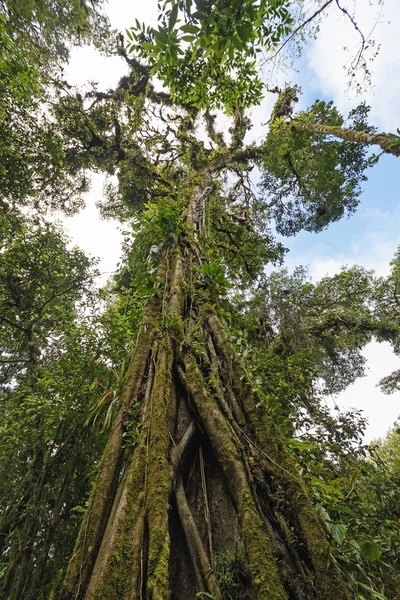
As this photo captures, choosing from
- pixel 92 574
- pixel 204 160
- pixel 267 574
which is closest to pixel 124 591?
pixel 92 574

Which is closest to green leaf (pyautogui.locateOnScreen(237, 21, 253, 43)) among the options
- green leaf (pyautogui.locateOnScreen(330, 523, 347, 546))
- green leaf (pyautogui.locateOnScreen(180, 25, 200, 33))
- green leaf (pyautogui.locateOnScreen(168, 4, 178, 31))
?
green leaf (pyautogui.locateOnScreen(180, 25, 200, 33))

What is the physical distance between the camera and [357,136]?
15.9 feet

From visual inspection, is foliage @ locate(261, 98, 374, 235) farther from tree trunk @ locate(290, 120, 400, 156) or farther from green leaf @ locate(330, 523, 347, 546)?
green leaf @ locate(330, 523, 347, 546)

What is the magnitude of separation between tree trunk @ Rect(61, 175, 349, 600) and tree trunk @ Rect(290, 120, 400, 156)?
290 centimetres

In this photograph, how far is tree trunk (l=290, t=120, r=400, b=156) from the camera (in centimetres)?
369

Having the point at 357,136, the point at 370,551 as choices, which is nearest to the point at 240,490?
the point at 370,551

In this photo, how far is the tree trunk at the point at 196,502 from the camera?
1.20m

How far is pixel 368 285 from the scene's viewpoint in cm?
878

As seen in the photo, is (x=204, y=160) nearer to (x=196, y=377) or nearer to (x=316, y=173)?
(x=316, y=173)

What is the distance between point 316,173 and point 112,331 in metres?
6.20

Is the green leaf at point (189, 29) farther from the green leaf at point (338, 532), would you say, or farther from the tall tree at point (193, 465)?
the green leaf at point (338, 532)

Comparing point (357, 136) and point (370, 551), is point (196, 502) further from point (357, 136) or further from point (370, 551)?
point (357, 136)

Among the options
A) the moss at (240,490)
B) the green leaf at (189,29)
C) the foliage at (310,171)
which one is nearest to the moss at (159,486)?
the moss at (240,490)

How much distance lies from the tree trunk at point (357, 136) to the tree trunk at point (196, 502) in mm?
2903
